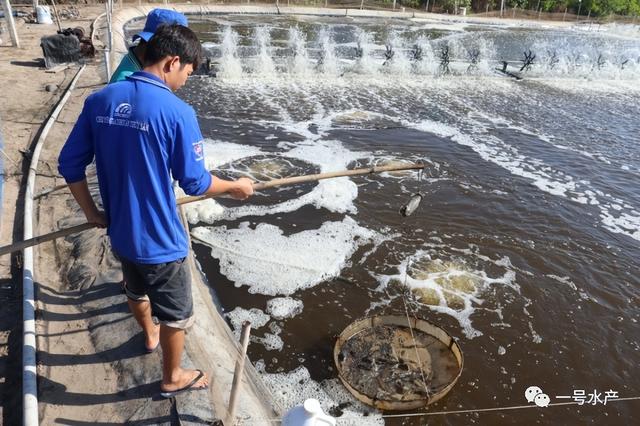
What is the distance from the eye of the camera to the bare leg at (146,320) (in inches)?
112

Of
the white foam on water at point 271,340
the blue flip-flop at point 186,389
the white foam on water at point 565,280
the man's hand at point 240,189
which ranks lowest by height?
the white foam on water at point 565,280

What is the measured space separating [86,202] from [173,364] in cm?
115

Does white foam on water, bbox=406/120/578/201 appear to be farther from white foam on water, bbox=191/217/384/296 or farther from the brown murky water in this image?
white foam on water, bbox=191/217/384/296

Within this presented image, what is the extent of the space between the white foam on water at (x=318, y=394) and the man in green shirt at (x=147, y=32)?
289 cm

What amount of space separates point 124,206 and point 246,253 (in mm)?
3680

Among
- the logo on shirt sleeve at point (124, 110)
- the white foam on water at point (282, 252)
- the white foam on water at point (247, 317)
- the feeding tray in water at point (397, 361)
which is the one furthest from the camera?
the white foam on water at point (282, 252)

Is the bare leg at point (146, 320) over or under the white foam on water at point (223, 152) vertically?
over

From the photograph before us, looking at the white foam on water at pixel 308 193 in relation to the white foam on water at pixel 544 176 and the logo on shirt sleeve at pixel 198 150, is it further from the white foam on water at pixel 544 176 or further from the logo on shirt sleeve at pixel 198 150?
the logo on shirt sleeve at pixel 198 150

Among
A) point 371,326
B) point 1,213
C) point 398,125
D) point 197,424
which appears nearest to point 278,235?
point 371,326

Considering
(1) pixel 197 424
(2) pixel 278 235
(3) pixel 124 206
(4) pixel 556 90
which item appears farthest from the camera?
(4) pixel 556 90

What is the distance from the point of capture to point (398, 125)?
458 inches

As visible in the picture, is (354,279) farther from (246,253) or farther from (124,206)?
(124,206)

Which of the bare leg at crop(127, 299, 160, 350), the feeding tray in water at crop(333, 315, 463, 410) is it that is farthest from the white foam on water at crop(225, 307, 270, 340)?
the bare leg at crop(127, 299, 160, 350)

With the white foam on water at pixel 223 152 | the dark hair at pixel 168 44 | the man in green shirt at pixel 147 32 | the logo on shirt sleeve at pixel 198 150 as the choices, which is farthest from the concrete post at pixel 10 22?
the logo on shirt sleeve at pixel 198 150
